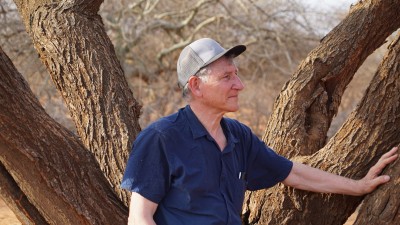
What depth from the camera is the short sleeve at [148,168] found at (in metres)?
2.80

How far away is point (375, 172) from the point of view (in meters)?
3.41

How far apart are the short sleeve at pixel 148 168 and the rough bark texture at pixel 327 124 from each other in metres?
1.06

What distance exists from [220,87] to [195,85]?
0.34 ft

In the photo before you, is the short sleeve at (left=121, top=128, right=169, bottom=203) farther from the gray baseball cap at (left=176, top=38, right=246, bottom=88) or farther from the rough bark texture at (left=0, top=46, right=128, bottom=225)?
the rough bark texture at (left=0, top=46, right=128, bottom=225)

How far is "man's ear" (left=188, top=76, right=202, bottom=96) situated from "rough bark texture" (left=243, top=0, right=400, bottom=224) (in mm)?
979

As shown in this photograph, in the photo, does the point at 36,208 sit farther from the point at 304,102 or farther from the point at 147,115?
the point at 147,115

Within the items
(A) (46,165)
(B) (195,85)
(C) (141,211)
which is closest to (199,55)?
(B) (195,85)

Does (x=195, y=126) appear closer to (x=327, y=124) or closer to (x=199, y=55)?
(x=199, y=55)

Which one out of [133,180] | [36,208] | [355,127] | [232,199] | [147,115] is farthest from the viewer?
[147,115]

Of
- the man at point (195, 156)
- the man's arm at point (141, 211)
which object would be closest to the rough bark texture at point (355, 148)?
the man at point (195, 156)

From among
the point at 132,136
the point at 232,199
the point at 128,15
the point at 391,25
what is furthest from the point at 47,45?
the point at 128,15

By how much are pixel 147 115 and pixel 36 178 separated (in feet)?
Answer: 28.3

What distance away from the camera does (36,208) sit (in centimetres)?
333

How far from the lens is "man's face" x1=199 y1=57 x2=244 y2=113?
2938 millimetres
